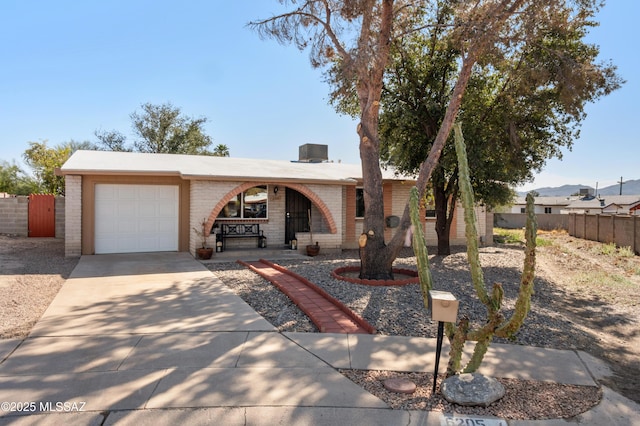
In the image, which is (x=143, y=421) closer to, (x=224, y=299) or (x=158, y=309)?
(x=158, y=309)

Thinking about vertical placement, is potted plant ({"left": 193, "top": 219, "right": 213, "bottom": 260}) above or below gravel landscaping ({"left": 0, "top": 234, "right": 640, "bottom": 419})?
above

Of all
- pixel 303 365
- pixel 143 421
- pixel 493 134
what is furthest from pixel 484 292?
pixel 493 134

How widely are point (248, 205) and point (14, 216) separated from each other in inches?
438

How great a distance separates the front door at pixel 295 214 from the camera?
48.5 feet

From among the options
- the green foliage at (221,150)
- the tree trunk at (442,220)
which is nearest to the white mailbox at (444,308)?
the tree trunk at (442,220)

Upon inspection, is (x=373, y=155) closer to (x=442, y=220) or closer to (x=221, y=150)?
(x=442, y=220)

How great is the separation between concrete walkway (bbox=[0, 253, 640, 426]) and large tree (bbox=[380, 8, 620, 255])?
8.18 meters

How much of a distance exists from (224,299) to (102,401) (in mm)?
3731

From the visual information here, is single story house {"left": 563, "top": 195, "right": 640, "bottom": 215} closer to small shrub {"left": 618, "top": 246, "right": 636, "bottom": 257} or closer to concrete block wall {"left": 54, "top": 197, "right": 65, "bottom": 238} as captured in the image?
small shrub {"left": 618, "top": 246, "right": 636, "bottom": 257}

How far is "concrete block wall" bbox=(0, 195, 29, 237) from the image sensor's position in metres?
17.1

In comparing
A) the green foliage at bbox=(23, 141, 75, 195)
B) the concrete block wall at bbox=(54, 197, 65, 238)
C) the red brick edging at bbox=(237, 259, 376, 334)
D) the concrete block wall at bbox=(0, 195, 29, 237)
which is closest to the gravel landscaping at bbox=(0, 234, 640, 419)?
the red brick edging at bbox=(237, 259, 376, 334)

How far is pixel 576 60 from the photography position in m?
10.5

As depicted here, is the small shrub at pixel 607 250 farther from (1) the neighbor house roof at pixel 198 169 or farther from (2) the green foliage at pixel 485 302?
(2) the green foliage at pixel 485 302

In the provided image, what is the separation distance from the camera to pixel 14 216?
17219 mm
